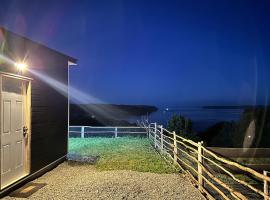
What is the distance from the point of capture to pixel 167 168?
33.4ft

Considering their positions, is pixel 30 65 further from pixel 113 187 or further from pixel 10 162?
pixel 113 187

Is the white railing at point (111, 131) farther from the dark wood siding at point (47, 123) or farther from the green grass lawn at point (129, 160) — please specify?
the dark wood siding at point (47, 123)

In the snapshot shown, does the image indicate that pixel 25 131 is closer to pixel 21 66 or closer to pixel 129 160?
pixel 21 66

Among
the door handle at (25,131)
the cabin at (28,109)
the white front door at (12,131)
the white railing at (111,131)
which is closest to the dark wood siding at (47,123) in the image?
the cabin at (28,109)

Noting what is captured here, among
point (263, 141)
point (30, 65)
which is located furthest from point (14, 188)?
point (263, 141)

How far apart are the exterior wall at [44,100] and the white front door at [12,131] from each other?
15.7 inches

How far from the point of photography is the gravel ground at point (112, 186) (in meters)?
7.21

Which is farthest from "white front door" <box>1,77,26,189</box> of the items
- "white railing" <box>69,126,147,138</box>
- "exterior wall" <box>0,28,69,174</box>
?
"white railing" <box>69,126,147,138</box>

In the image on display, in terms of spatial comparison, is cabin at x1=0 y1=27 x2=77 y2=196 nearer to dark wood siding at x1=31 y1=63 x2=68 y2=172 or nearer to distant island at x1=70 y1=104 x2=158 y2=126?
dark wood siding at x1=31 y1=63 x2=68 y2=172

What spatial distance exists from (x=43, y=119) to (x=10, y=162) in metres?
2.18

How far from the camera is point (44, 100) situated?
382 inches

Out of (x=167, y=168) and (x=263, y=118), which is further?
(x=263, y=118)

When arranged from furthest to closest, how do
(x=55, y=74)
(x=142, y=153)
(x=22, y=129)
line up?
1. (x=142, y=153)
2. (x=55, y=74)
3. (x=22, y=129)

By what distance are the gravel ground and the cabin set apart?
576mm
